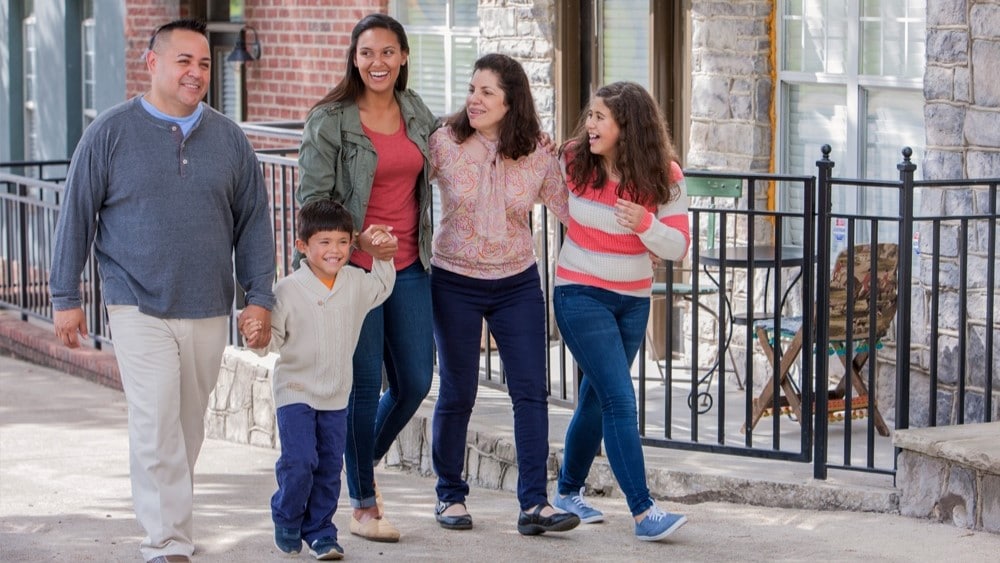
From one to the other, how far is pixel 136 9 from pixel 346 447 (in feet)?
28.6

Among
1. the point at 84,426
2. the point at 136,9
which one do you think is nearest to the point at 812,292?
the point at 84,426

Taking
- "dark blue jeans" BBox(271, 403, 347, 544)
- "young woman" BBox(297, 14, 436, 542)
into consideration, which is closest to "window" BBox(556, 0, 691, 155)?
"young woman" BBox(297, 14, 436, 542)

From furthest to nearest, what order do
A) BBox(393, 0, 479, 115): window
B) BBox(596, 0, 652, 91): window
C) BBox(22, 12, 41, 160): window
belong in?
BBox(22, 12, 41, 160): window < BBox(393, 0, 479, 115): window < BBox(596, 0, 652, 91): window

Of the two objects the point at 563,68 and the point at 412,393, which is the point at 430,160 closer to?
the point at 412,393

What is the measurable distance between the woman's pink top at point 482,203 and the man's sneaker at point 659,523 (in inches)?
36.5

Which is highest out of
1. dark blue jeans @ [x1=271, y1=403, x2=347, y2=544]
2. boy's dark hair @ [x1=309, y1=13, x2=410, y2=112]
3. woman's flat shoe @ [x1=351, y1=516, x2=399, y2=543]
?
boy's dark hair @ [x1=309, y1=13, x2=410, y2=112]

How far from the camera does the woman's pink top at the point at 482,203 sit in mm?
5461

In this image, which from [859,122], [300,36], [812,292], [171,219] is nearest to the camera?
[171,219]

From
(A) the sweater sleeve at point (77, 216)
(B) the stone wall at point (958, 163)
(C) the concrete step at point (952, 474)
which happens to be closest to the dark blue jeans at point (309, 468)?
(A) the sweater sleeve at point (77, 216)

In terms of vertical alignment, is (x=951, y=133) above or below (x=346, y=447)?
above

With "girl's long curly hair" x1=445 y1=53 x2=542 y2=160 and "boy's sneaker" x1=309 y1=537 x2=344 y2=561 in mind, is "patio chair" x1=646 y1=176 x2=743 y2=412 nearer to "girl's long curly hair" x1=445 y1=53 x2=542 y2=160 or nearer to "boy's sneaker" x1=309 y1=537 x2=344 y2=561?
"girl's long curly hair" x1=445 y1=53 x2=542 y2=160

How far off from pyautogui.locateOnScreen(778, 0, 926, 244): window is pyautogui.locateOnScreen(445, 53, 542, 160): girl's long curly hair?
2.43 meters

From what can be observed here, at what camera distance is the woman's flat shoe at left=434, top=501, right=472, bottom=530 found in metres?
5.79

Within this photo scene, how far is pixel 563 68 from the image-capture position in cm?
907
